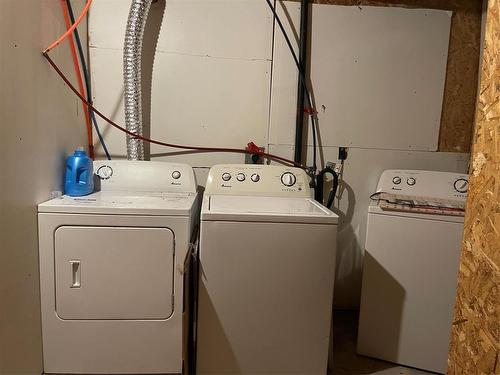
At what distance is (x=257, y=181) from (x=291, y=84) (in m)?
0.75

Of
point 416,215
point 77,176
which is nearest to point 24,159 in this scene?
point 77,176

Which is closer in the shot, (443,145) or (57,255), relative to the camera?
(57,255)

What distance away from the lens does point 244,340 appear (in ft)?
5.16

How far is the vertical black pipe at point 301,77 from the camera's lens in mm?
2197

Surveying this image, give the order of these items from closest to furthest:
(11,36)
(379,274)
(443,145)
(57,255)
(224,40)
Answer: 1. (11,36)
2. (57,255)
3. (379,274)
4. (224,40)
5. (443,145)

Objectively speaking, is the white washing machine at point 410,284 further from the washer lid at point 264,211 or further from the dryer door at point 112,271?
the dryer door at point 112,271

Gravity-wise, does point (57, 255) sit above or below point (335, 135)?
below

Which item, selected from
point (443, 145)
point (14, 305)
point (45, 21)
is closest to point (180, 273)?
point (14, 305)

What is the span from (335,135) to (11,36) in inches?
71.6

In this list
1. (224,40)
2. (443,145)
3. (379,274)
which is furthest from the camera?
(443,145)

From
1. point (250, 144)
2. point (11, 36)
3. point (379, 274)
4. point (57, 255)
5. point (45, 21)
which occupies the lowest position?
point (379, 274)

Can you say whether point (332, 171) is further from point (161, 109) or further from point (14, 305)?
point (14, 305)

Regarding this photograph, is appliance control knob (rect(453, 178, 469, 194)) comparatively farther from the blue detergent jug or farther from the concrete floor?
the blue detergent jug

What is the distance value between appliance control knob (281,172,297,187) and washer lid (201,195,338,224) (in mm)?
186
